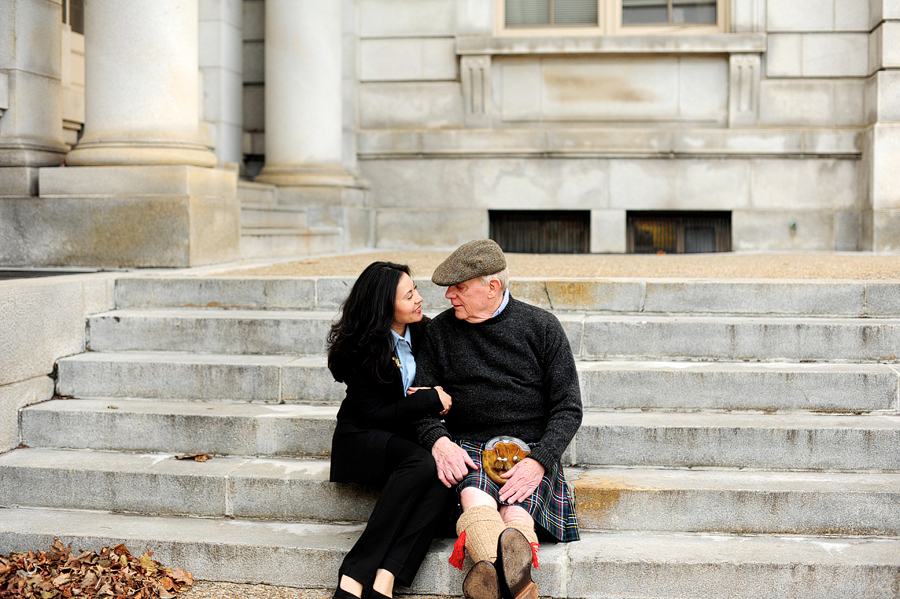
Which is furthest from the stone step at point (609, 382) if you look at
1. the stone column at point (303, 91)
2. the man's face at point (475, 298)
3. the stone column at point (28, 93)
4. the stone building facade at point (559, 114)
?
the stone column at point (303, 91)

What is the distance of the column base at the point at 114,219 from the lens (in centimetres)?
746

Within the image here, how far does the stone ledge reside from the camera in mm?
11125

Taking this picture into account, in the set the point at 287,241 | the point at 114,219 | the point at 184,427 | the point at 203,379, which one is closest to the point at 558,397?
the point at 184,427

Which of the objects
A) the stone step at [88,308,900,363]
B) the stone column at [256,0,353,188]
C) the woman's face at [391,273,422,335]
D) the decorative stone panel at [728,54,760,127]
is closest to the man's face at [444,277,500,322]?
the woman's face at [391,273,422,335]

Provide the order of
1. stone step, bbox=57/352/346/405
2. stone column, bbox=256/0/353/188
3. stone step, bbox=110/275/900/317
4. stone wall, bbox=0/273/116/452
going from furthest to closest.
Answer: stone column, bbox=256/0/353/188 → stone step, bbox=110/275/900/317 → stone step, bbox=57/352/346/405 → stone wall, bbox=0/273/116/452

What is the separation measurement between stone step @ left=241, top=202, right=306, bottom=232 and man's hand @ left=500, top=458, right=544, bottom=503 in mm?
5869

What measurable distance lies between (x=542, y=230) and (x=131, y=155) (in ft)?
18.8

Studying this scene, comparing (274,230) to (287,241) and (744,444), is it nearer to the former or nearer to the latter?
(287,241)

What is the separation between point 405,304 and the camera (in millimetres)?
4168

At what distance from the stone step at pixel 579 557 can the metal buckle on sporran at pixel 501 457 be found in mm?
402

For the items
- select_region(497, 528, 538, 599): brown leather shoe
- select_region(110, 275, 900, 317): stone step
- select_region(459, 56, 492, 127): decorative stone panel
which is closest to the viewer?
select_region(497, 528, 538, 599): brown leather shoe

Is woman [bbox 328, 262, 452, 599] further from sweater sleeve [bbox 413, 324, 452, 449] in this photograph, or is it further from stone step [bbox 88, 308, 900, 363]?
stone step [bbox 88, 308, 900, 363]

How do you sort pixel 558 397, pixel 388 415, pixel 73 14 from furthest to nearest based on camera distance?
pixel 73 14 → pixel 388 415 → pixel 558 397

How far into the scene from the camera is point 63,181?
772 cm
